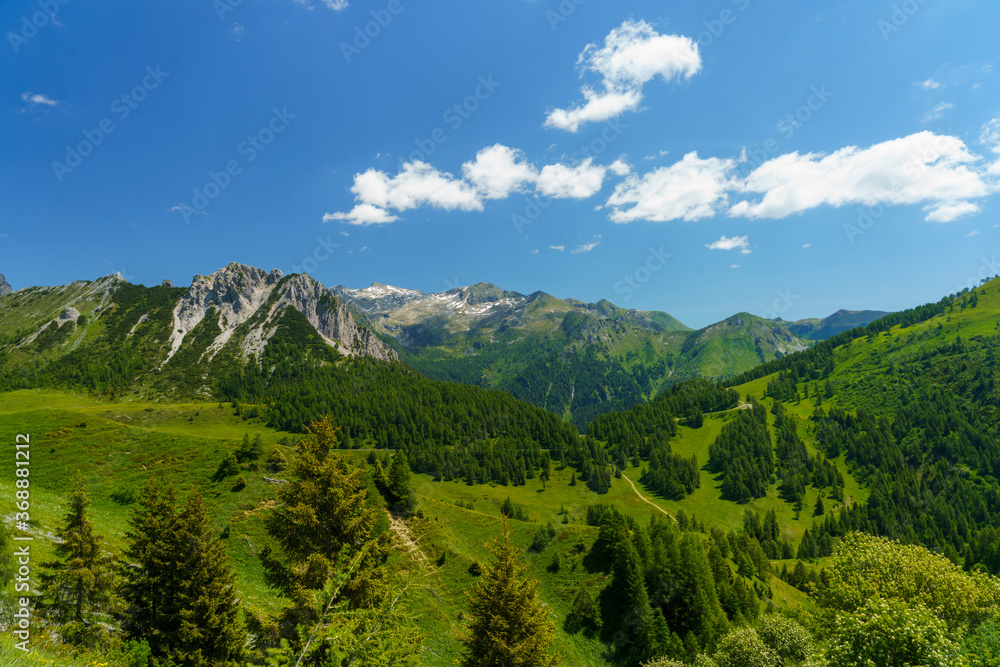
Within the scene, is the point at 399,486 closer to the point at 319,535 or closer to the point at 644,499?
the point at 319,535

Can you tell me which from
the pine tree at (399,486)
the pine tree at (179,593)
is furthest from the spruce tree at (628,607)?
the pine tree at (179,593)

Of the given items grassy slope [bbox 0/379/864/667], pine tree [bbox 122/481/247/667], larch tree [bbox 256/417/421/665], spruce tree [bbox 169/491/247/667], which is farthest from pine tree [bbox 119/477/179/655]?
grassy slope [bbox 0/379/864/667]

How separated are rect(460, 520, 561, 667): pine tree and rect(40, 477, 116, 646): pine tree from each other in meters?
21.4

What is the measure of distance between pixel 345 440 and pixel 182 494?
12187 cm

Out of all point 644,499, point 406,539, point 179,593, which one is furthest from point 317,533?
point 644,499

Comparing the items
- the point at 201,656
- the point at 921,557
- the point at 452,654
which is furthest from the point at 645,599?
the point at 201,656

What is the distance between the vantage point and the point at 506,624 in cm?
2273

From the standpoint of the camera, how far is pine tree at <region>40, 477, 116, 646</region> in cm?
2298

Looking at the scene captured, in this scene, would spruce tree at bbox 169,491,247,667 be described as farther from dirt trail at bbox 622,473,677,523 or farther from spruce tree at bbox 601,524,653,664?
dirt trail at bbox 622,473,677,523

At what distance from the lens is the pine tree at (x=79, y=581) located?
2298 cm

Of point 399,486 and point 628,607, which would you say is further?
point 399,486

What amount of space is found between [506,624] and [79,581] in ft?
82.2

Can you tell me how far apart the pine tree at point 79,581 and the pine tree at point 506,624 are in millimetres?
21367

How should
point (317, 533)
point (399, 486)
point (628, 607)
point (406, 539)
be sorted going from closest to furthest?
point (317, 533) → point (628, 607) → point (406, 539) → point (399, 486)
